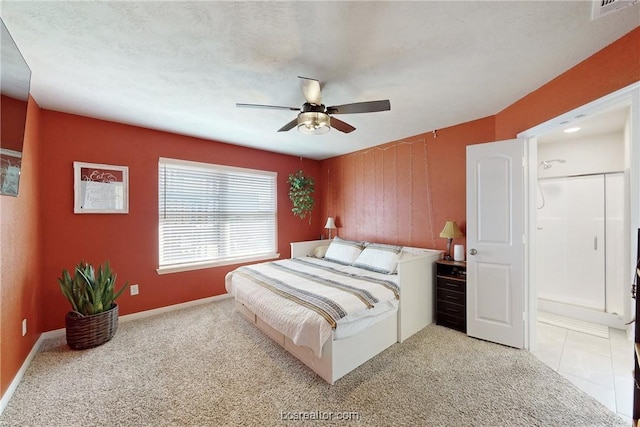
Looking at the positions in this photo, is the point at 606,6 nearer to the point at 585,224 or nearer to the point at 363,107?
the point at 363,107

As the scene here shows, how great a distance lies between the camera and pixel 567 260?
3344mm

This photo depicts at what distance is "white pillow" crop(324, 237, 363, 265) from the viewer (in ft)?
12.5

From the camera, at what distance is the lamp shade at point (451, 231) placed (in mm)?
3082

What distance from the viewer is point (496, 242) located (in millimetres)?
2637

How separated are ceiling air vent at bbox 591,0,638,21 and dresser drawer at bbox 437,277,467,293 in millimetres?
2462

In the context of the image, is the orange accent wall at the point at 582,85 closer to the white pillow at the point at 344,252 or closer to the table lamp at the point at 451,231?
the table lamp at the point at 451,231

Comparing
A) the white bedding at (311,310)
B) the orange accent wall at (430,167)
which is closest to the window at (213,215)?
the white bedding at (311,310)

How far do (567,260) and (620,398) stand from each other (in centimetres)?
203

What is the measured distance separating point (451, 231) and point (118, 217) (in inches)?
169

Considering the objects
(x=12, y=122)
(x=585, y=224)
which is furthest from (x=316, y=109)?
(x=585, y=224)

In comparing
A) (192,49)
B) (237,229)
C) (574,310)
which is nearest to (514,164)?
(574,310)

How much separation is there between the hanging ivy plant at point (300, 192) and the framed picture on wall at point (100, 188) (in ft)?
8.33

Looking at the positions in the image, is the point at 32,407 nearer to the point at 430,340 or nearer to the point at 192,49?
the point at 192,49

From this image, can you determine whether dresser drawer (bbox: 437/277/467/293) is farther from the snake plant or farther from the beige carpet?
the snake plant
